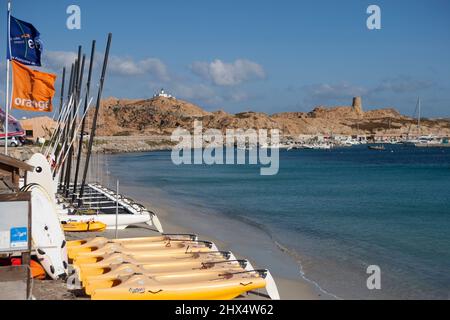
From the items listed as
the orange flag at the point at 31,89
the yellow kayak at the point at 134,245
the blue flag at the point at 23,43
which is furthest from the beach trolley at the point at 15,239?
the blue flag at the point at 23,43

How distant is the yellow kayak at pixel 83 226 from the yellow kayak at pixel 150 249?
436 centimetres

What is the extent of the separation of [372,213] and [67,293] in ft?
71.9

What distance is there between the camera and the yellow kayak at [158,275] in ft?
36.9

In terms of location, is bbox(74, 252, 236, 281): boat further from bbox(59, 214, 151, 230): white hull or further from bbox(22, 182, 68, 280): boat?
bbox(59, 214, 151, 230): white hull

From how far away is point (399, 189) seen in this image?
149 ft

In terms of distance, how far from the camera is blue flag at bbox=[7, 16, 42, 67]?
14.6 metres

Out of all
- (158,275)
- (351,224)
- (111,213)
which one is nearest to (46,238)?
(158,275)

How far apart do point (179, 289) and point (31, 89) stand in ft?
25.4

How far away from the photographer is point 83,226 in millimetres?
18750

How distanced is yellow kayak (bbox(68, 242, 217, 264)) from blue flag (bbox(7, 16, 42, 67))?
5.59 metres
